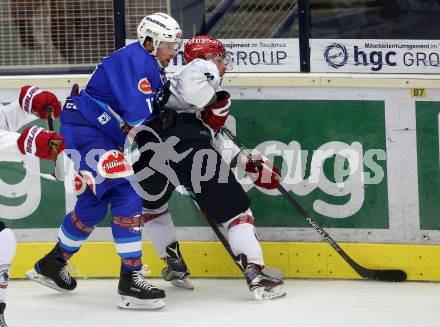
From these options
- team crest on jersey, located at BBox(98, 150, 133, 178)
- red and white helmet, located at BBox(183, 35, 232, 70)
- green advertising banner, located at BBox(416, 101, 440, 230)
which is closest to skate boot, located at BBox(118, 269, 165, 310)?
team crest on jersey, located at BBox(98, 150, 133, 178)

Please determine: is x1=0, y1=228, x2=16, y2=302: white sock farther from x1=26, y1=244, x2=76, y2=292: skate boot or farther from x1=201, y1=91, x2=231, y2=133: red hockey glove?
x1=201, y1=91, x2=231, y2=133: red hockey glove

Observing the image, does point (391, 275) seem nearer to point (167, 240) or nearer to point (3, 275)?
point (167, 240)

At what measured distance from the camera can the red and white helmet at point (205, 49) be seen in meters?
5.37

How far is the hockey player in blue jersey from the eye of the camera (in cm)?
502

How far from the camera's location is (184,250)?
5.74m

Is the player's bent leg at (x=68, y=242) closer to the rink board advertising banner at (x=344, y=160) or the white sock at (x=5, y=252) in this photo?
the rink board advertising banner at (x=344, y=160)

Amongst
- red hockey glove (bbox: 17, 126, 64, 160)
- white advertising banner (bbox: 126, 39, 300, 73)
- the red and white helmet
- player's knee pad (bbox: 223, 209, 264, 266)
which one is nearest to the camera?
red hockey glove (bbox: 17, 126, 64, 160)

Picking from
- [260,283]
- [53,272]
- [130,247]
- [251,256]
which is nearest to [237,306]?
[260,283]

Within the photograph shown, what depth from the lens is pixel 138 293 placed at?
5055mm

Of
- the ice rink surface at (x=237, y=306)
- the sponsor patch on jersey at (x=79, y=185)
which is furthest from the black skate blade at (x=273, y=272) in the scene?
the sponsor patch on jersey at (x=79, y=185)

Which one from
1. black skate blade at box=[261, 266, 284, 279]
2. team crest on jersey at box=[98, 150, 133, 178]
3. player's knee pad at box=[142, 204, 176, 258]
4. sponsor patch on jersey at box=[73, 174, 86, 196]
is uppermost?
team crest on jersey at box=[98, 150, 133, 178]

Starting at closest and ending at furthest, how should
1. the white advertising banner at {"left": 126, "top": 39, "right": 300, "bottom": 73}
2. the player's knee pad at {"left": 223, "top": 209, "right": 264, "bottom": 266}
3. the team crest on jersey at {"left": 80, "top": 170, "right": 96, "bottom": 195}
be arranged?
1. the team crest on jersey at {"left": 80, "top": 170, "right": 96, "bottom": 195}
2. the player's knee pad at {"left": 223, "top": 209, "right": 264, "bottom": 266}
3. the white advertising banner at {"left": 126, "top": 39, "right": 300, "bottom": 73}

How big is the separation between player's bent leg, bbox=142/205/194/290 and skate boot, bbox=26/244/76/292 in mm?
452

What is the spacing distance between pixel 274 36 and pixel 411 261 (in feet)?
4.28
